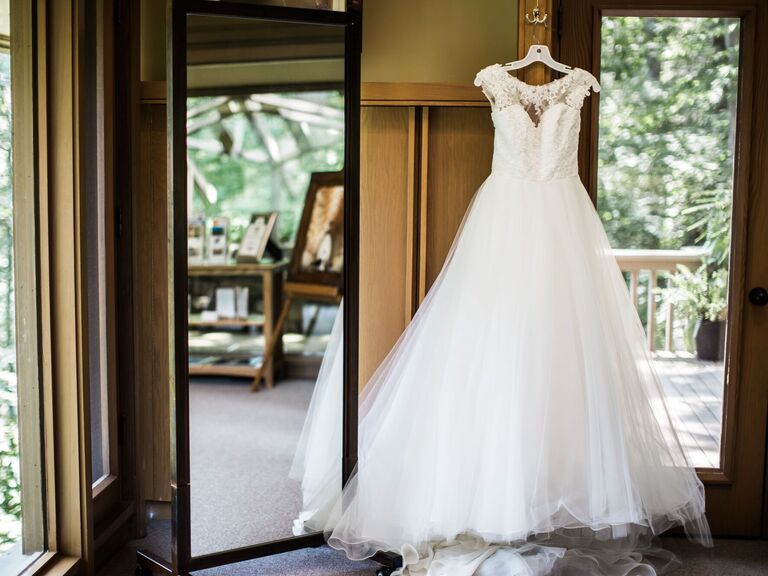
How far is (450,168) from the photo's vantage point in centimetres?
269

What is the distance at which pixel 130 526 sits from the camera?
265 centimetres

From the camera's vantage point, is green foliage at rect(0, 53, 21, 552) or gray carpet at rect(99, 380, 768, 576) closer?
green foliage at rect(0, 53, 21, 552)

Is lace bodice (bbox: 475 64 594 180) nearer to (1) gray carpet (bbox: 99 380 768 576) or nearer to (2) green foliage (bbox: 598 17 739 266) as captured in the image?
(2) green foliage (bbox: 598 17 739 266)

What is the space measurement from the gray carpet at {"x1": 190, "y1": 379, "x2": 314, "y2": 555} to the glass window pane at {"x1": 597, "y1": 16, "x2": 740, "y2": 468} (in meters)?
1.57

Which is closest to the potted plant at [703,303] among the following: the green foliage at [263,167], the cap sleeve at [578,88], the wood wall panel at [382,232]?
the cap sleeve at [578,88]

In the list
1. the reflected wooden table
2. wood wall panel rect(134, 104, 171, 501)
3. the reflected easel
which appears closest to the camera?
wood wall panel rect(134, 104, 171, 501)

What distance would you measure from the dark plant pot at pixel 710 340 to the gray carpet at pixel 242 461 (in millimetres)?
1649

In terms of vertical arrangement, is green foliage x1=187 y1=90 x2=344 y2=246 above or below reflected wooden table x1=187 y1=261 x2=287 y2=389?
above

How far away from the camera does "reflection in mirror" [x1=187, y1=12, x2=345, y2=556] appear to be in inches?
99.7

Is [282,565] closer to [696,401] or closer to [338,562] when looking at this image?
[338,562]

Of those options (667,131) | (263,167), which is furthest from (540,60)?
(263,167)

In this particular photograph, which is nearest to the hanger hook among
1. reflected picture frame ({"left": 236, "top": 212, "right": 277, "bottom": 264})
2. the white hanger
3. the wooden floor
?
the white hanger

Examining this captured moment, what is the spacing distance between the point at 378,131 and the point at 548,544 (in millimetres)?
1582

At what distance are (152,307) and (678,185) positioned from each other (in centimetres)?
206
